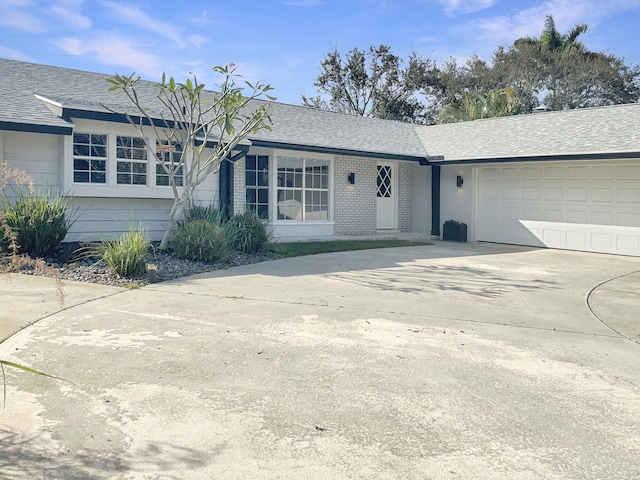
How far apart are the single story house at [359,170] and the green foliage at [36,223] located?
147 cm

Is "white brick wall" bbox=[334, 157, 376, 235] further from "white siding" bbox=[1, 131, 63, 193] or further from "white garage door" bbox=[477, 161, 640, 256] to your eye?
"white siding" bbox=[1, 131, 63, 193]

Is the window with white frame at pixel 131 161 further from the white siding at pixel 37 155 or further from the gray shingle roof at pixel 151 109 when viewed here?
the white siding at pixel 37 155

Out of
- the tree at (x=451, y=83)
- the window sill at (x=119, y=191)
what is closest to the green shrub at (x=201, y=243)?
the window sill at (x=119, y=191)

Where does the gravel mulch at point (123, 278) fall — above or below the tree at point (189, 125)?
below

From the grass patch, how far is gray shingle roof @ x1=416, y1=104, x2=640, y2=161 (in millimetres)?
3747

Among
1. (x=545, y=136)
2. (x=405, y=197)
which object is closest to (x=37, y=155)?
(x=405, y=197)

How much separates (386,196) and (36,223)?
12.5 meters

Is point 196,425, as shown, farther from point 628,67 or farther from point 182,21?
point 628,67

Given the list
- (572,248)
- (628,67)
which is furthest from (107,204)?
(628,67)

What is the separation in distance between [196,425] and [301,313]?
11.4ft

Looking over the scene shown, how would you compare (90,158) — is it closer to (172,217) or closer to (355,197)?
(172,217)

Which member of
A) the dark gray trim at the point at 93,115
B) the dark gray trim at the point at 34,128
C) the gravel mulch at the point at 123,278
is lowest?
the gravel mulch at the point at 123,278

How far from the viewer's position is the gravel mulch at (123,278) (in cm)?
921

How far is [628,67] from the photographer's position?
36.4m
